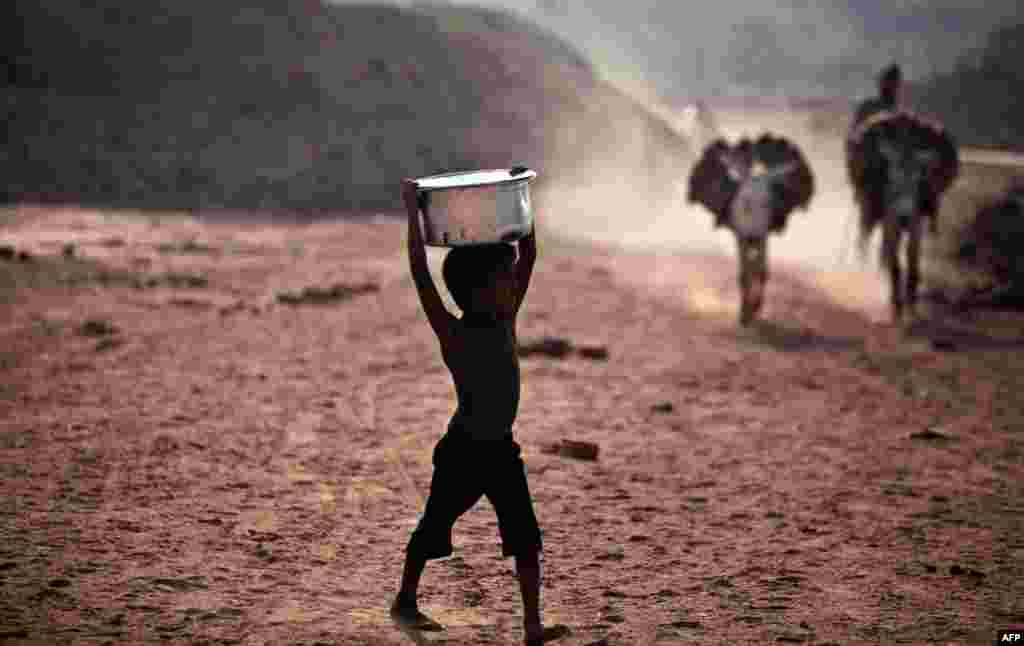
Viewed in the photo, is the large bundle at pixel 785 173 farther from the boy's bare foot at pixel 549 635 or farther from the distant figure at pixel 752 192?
the boy's bare foot at pixel 549 635

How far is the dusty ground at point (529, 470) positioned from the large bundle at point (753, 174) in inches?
47.9

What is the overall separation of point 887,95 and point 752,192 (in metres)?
4.39

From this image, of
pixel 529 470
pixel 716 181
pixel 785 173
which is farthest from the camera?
pixel 716 181

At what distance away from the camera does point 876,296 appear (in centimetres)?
1573

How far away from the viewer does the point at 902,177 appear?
43.9 feet

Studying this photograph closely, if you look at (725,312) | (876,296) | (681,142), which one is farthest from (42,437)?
(681,142)

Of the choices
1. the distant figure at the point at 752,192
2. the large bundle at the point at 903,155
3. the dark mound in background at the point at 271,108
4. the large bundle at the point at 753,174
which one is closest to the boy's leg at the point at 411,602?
the distant figure at the point at 752,192

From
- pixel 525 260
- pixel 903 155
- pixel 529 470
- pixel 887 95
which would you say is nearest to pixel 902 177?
pixel 903 155

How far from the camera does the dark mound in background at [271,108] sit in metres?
26.9

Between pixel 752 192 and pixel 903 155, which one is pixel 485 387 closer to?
pixel 752 192

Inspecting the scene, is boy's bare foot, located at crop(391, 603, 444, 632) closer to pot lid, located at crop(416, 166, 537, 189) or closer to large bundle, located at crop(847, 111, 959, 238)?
pot lid, located at crop(416, 166, 537, 189)

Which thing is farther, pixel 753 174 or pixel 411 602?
pixel 753 174

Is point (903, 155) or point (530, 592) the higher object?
point (903, 155)

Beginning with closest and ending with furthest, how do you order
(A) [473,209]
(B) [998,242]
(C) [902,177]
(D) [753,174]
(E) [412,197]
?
(A) [473,209] < (E) [412,197] < (C) [902,177] < (D) [753,174] < (B) [998,242]
